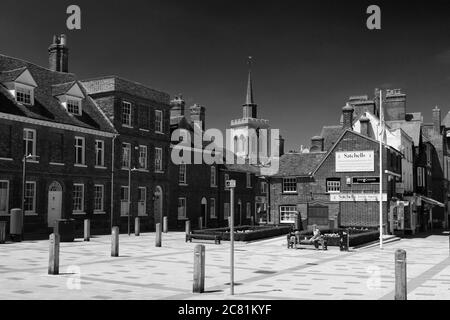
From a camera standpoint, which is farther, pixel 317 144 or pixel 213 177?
pixel 213 177

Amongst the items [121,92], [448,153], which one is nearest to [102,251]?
[121,92]

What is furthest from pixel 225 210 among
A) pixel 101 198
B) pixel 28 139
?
pixel 28 139

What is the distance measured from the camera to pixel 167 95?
47125mm

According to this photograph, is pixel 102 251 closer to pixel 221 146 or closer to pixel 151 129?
pixel 151 129

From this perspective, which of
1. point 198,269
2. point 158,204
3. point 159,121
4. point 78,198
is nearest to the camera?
point 198,269

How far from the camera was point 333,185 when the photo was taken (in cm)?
4178

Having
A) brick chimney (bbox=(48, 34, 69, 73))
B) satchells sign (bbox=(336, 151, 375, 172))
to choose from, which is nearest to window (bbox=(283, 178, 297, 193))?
satchells sign (bbox=(336, 151, 375, 172))

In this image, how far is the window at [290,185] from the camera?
44.6 m

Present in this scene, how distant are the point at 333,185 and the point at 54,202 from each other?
21035 mm

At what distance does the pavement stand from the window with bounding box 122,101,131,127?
16584mm

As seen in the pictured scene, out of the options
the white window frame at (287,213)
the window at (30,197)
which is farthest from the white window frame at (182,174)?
the window at (30,197)

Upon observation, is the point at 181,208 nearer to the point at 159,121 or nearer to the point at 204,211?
the point at 204,211

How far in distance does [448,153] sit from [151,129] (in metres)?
35.9

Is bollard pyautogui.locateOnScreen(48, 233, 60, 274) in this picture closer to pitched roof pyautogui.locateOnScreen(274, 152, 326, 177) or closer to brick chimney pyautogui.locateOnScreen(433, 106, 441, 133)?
pitched roof pyautogui.locateOnScreen(274, 152, 326, 177)
